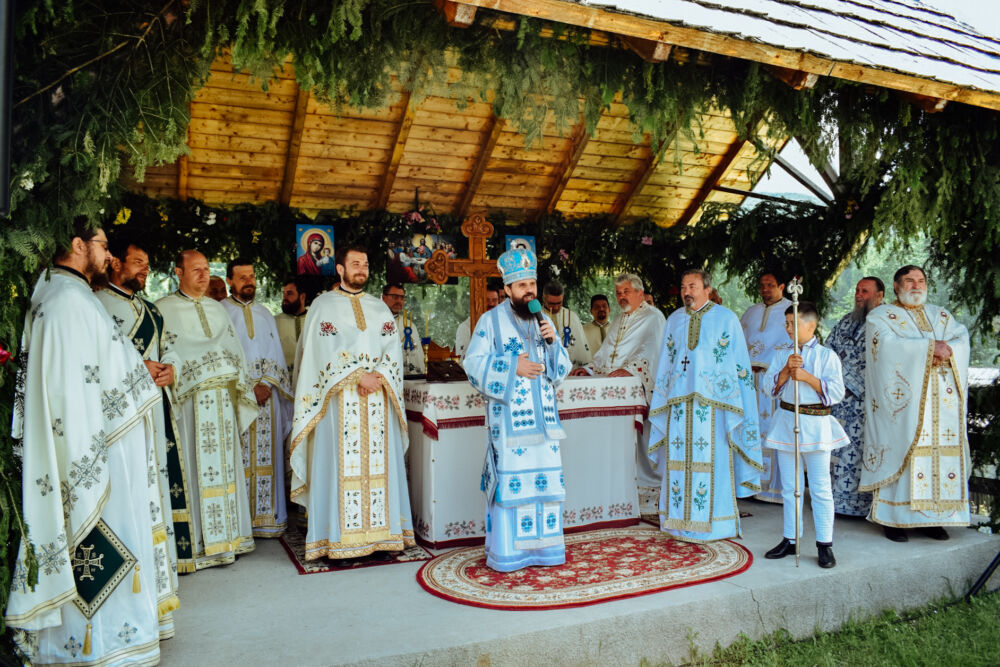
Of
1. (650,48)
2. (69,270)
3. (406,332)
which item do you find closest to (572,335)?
(406,332)

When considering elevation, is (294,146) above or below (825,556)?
above

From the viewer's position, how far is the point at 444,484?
5.64 m

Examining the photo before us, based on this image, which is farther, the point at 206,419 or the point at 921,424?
the point at 921,424

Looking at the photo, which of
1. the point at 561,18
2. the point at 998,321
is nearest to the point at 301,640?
the point at 561,18

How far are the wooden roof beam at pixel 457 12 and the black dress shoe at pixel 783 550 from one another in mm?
3825

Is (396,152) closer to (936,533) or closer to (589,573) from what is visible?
(589,573)

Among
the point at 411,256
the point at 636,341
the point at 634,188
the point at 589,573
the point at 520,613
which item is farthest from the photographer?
the point at 634,188

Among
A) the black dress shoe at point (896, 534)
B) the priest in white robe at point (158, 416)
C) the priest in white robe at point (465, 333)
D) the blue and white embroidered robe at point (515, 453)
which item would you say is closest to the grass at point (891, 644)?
the black dress shoe at point (896, 534)

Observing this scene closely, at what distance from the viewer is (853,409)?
6.43m

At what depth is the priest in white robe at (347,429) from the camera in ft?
17.1

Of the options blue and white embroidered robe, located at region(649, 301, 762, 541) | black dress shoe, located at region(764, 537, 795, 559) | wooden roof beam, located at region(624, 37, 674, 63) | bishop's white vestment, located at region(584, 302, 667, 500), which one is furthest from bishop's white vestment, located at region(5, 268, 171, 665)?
bishop's white vestment, located at region(584, 302, 667, 500)

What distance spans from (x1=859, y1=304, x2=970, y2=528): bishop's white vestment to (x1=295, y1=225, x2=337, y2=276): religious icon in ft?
18.4

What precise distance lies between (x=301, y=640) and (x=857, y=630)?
132 inches

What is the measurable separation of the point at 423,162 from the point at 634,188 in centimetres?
278
